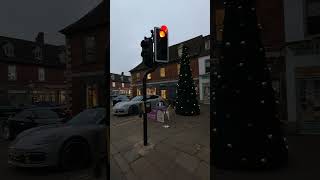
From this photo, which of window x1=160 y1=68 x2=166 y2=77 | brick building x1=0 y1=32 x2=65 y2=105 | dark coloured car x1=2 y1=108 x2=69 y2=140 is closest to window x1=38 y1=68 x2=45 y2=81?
brick building x1=0 y1=32 x2=65 y2=105

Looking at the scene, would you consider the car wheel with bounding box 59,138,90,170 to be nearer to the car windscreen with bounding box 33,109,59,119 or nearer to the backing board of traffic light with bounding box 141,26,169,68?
the car windscreen with bounding box 33,109,59,119

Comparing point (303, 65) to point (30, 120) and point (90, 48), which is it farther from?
point (30, 120)

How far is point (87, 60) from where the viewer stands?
3.07ft

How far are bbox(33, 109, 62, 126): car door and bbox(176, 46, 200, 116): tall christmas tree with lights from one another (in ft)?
2.27

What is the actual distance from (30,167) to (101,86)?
1.02 ft

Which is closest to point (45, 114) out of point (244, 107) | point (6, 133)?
point (6, 133)

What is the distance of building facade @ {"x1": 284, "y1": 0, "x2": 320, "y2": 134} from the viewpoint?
89cm

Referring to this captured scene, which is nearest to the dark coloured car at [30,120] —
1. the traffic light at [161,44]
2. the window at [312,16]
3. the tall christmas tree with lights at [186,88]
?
the traffic light at [161,44]

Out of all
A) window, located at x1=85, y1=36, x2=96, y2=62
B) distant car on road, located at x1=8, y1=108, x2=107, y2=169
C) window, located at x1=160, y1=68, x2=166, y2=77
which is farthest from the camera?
window, located at x1=160, y1=68, x2=166, y2=77

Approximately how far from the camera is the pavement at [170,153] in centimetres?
146

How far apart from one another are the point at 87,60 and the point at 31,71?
7.3 inches

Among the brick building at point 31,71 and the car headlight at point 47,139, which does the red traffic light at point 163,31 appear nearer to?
the brick building at point 31,71

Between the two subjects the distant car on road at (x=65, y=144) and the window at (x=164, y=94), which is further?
the window at (x=164, y=94)

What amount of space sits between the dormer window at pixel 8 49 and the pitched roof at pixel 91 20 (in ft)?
0.53
